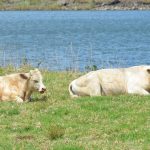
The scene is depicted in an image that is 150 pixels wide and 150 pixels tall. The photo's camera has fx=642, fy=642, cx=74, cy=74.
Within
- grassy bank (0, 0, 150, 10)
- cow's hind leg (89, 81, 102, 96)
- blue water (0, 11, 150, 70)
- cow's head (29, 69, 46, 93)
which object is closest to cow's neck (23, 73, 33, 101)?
cow's head (29, 69, 46, 93)

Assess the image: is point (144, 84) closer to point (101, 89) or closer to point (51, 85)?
point (101, 89)

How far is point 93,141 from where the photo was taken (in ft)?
36.0

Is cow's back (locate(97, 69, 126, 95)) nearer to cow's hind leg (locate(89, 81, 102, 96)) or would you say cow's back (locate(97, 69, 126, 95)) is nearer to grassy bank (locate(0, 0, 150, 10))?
cow's hind leg (locate(89, 81, 102, 96))

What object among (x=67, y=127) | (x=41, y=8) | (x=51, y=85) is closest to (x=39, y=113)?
(x=67, y=127)

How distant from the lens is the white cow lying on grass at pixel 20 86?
15242mm

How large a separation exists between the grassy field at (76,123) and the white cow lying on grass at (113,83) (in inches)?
17.2

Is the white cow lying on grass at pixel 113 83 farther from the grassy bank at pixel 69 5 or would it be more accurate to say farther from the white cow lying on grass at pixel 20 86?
the grassy bank at pixel 69 5

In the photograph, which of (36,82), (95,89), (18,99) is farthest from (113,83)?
(18,99)

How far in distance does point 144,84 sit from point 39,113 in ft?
11.0

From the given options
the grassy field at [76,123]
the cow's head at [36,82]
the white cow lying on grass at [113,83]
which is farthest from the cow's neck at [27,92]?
the white cow lying on grass at [113,83]

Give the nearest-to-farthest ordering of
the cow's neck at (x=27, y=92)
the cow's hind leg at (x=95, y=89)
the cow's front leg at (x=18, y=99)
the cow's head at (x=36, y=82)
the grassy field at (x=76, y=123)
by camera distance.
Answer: the grassy field at (x=76, y=123) < the cow's front leg at (x=18, y=99) < the cow's head at (x=36, y=82) < the cow's neck at (x=27, y=92) < the cow's hind leg at (x=95, y=89)

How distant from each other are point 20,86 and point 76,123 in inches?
132

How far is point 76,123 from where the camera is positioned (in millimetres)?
12406

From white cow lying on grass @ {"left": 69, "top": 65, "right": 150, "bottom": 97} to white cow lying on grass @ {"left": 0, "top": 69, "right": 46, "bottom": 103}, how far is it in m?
1.00
